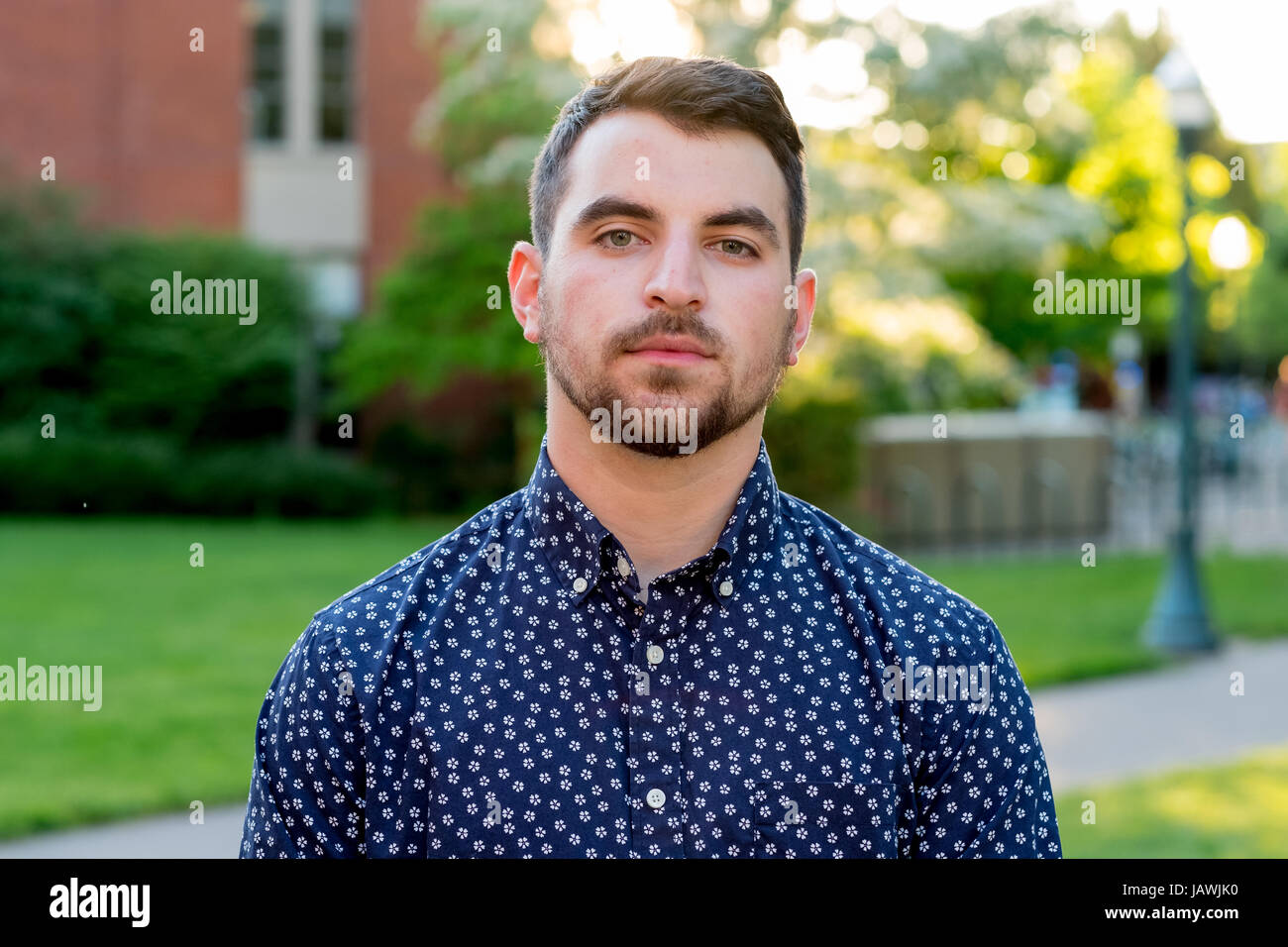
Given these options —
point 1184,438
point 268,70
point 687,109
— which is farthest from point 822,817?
point 268,70

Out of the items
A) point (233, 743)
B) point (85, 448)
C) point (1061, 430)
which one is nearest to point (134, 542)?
point (85, 448)

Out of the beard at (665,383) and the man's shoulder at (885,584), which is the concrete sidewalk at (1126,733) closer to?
Result: the man's shoulder at (885,584)

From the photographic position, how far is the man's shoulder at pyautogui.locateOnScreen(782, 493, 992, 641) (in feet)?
8.11

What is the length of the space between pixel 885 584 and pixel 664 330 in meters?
0.60

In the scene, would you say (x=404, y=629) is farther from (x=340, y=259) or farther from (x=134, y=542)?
(x=340, y=259)

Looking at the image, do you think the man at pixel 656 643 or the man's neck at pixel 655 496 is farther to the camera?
the man's neck at pixel 655 496

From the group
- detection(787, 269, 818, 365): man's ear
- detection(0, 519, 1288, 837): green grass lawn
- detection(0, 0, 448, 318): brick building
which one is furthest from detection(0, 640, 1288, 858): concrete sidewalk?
detection(0, 0, 448, 318): brick building

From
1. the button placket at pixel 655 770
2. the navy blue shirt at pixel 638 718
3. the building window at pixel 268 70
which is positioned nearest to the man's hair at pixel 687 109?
the navy blue shirt at pixel 638 718

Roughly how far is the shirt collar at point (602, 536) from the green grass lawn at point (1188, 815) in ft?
13.0

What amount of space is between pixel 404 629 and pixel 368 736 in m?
0.18

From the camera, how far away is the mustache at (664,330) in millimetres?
2322

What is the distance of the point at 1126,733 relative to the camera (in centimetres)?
829

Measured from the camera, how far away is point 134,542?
16688 millimetres

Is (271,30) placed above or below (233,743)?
above
